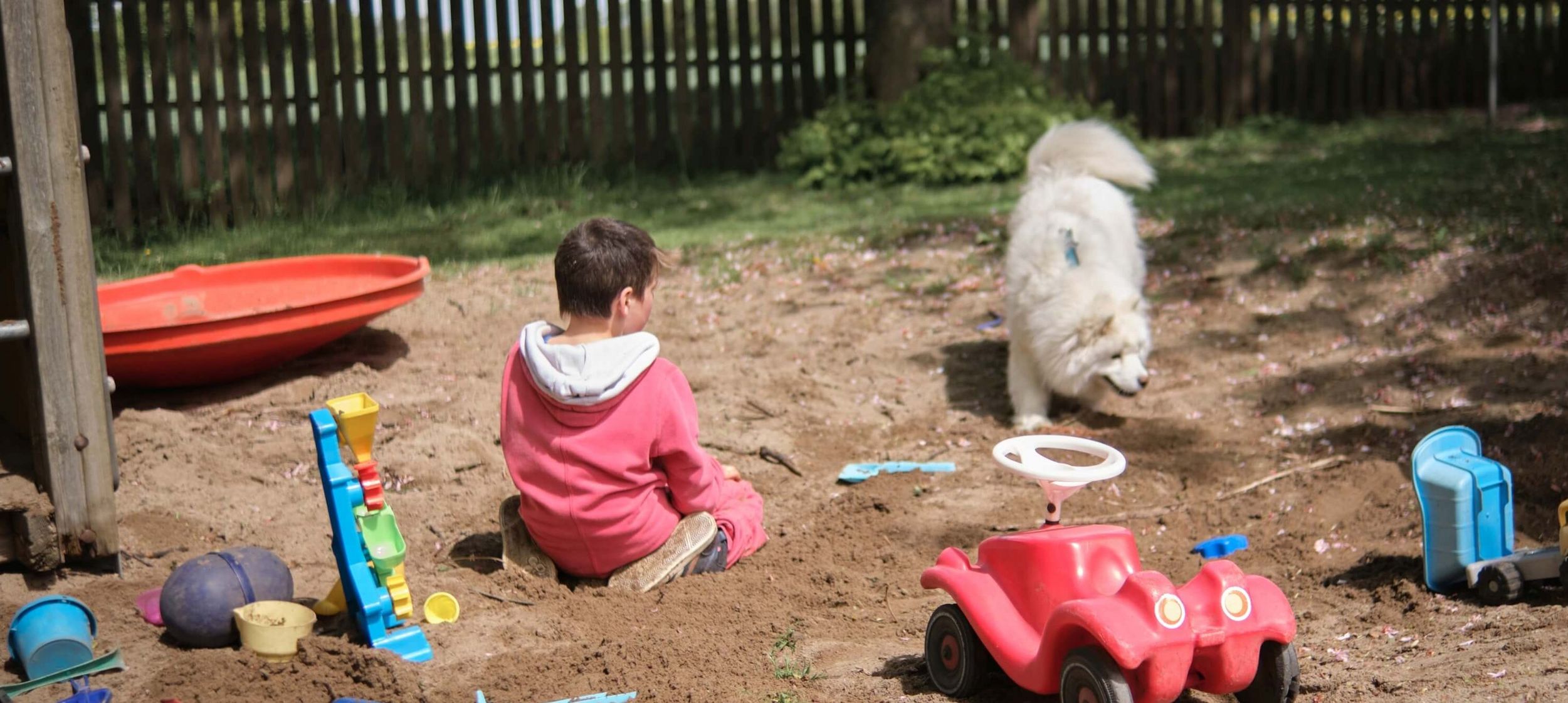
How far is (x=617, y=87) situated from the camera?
1116cm

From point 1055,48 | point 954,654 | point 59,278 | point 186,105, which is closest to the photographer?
point 954,654

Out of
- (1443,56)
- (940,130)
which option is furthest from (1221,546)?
(1443,56)

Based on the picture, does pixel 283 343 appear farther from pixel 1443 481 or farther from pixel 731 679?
pixel 1443 481

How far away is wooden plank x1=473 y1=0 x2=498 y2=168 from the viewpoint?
10.7 m

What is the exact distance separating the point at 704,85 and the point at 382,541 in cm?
840

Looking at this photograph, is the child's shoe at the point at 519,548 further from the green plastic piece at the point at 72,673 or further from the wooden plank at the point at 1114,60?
the wooden plank at the point at 1114,60

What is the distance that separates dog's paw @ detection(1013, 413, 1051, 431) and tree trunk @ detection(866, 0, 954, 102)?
19.5ft

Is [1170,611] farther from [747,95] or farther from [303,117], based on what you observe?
[747,95]

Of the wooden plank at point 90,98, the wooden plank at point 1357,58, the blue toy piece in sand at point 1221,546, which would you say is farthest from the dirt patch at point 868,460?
the wooden plank at point 1357,58

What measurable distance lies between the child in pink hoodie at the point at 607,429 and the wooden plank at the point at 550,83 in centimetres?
726

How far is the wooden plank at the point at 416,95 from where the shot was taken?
1041cm

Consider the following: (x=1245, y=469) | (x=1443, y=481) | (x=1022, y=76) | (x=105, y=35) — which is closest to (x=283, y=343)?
(x=1245, y=469)

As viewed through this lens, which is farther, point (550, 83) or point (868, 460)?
point (550, 83)

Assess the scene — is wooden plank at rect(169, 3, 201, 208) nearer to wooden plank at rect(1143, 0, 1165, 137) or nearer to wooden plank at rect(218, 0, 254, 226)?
wooden plank at rect(218, 0, 254, 226)
